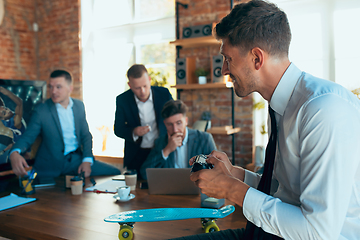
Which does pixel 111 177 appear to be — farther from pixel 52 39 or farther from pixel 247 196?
pixel 52 39

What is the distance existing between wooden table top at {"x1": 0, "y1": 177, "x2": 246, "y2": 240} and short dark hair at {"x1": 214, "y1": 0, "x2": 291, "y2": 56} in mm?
755

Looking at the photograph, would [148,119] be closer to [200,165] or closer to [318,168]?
[200,165]

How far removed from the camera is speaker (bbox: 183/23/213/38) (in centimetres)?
381

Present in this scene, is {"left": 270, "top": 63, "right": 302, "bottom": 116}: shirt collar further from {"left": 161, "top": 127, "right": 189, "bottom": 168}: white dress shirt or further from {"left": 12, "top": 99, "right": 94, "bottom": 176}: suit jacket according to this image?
{"left": 12, "top": 99, "right": 94, "bottom": 176}: suit jacket

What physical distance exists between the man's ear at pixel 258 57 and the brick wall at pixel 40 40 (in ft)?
15.4

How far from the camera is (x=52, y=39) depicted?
5.61 meters

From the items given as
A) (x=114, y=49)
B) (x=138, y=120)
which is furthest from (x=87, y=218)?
(x=114, y=49)

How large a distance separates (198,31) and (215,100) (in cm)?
92

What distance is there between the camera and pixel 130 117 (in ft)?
10.1

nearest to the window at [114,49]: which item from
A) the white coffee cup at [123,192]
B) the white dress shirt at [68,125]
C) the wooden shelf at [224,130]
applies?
the wooden shelf at [224,130]

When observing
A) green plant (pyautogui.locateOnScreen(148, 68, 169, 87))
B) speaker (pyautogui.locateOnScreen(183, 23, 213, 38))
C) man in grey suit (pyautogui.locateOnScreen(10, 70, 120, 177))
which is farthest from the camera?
green plant (pyautogui.locateOnScreen(148, 68, 169, 87))

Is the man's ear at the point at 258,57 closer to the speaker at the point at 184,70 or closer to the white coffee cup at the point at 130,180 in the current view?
the white coffee cup at the point at 130,180

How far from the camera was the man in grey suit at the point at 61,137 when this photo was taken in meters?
2.50

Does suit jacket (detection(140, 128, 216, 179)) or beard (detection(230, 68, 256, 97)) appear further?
suit jacket (detection(140, 128, 216, 179))
